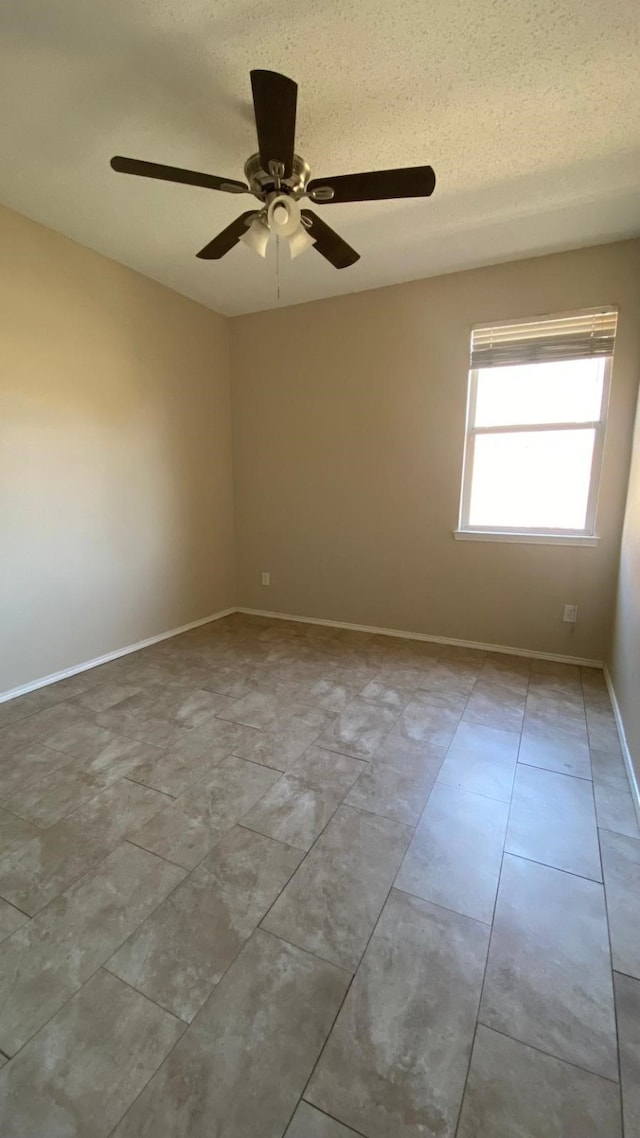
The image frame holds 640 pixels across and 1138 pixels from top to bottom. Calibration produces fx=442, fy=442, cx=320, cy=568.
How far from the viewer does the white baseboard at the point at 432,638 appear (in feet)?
10.2

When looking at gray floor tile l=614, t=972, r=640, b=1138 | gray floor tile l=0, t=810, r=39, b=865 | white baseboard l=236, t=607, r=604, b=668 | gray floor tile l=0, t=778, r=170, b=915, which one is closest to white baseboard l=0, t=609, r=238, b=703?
white baseboard l=236, t=607, r=604, b=668

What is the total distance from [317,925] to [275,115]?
237cm

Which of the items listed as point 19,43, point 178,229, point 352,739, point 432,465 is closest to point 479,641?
point 432,465

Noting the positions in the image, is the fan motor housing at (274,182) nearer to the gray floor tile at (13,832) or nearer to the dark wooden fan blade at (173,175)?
the dark wooden fan blade at (173,175)

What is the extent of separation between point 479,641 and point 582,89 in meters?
2.93

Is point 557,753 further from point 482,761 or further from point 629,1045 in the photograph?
point 629,1045

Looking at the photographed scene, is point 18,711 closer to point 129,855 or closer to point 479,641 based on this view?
point 129,855

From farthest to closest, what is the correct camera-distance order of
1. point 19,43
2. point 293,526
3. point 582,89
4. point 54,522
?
point 293,526, point 54,522, point 582,89, point 19,43

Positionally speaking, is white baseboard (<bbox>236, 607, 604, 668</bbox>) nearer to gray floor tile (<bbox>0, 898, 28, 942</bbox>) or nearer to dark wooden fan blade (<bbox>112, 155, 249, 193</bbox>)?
gray floor tile (<bbox>0, 898, 28, 942</bbox>)

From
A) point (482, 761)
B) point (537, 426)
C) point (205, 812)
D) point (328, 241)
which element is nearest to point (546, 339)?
point (537, 426)

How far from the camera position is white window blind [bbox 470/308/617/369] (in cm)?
278

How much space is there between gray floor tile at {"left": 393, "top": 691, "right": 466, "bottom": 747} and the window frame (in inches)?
50.1

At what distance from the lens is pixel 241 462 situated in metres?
4.13

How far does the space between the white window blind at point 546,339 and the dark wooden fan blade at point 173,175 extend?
2083 mm
